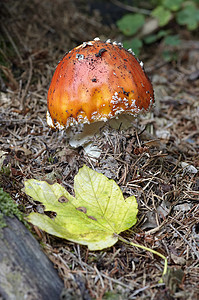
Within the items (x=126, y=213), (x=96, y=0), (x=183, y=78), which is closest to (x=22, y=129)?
(x=126, y=213)

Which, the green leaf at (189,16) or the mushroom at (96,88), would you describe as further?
the green leaf at (189,16)

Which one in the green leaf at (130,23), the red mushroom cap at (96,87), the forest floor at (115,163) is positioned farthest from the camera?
the green leaf at (130,23)

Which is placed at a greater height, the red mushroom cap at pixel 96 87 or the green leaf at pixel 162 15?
the red mushroom cap at pixel 96 87

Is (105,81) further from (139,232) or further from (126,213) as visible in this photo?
(139,232)

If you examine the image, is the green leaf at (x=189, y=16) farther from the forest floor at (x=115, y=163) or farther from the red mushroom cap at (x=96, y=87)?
the red mushroom cap at (x=96, y=87)

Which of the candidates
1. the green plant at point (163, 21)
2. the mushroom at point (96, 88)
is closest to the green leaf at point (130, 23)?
the green plant at point (163, 21)

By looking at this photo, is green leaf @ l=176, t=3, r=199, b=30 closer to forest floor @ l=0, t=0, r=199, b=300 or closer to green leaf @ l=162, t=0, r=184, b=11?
green leaf @ l=162, t=0, r=184, b=11

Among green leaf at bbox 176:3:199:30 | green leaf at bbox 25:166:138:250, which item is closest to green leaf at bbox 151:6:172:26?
green leaf at bbox 176:3:199:30
